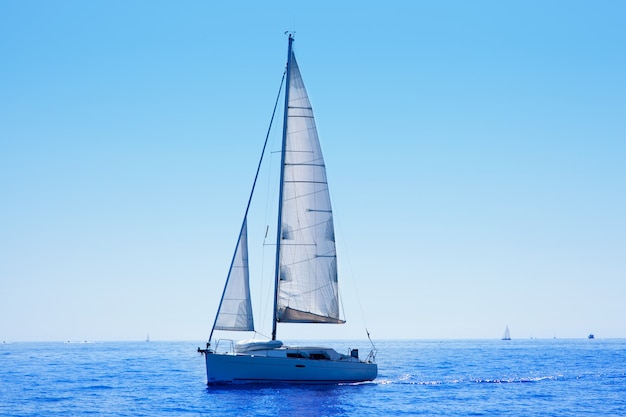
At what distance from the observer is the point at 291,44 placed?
163ft

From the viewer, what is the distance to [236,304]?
1807 inches

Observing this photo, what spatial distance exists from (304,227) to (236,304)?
6.89 metres

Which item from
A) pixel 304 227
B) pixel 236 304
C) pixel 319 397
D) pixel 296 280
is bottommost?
pixel 319 397

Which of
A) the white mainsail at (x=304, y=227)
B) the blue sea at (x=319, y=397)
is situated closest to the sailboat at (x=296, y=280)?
the white mainsail at (x=304, y=227)

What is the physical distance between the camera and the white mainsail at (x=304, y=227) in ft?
158

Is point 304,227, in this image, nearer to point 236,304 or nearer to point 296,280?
point 296,280

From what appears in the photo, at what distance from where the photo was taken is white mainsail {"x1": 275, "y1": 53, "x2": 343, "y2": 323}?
48250 millimetres

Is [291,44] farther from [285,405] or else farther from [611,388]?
[611,388]

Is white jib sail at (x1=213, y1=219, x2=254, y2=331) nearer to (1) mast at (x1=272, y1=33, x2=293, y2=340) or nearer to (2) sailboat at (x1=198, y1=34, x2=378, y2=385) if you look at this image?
(2) sailboat at (x1=198, y1=34, x2=378, y2=385)

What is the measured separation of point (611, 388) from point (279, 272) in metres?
26.2

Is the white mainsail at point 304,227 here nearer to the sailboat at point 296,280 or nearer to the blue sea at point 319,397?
the sailboat at point 296,280

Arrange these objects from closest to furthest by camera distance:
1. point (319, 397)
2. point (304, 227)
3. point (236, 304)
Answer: point (319, 397)
point (236, 304)
point (304, 227)

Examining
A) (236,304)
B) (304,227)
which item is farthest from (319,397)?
(304,227)

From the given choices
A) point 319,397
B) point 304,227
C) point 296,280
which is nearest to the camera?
point 319,397
